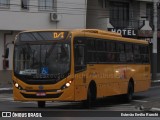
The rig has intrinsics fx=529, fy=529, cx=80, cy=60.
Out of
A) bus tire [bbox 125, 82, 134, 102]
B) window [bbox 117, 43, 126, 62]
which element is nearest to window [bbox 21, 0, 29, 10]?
bus tire [bbox 125, 82, 134, 102]

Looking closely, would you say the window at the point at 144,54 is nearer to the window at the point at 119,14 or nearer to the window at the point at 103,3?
the window at the point at 119,14

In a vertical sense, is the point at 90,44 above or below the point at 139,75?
above

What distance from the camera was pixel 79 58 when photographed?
64.2 feet

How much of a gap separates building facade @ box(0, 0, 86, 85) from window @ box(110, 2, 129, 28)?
5.74m

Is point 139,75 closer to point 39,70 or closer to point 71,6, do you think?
point 39,70

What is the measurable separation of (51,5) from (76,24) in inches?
110

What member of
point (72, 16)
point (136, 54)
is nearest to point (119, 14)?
point (72, 16)

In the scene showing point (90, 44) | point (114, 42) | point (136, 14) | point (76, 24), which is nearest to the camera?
point (90, 44)

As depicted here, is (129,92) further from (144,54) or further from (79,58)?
(79,58)

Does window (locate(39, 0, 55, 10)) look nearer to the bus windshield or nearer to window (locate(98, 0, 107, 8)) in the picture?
window (locate(98, 0, 107, 8))

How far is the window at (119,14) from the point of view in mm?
46281

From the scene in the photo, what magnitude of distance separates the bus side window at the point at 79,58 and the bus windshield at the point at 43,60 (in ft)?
1.25

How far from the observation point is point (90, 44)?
2044 centimetres

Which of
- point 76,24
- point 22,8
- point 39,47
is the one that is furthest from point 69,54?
point 76,24
